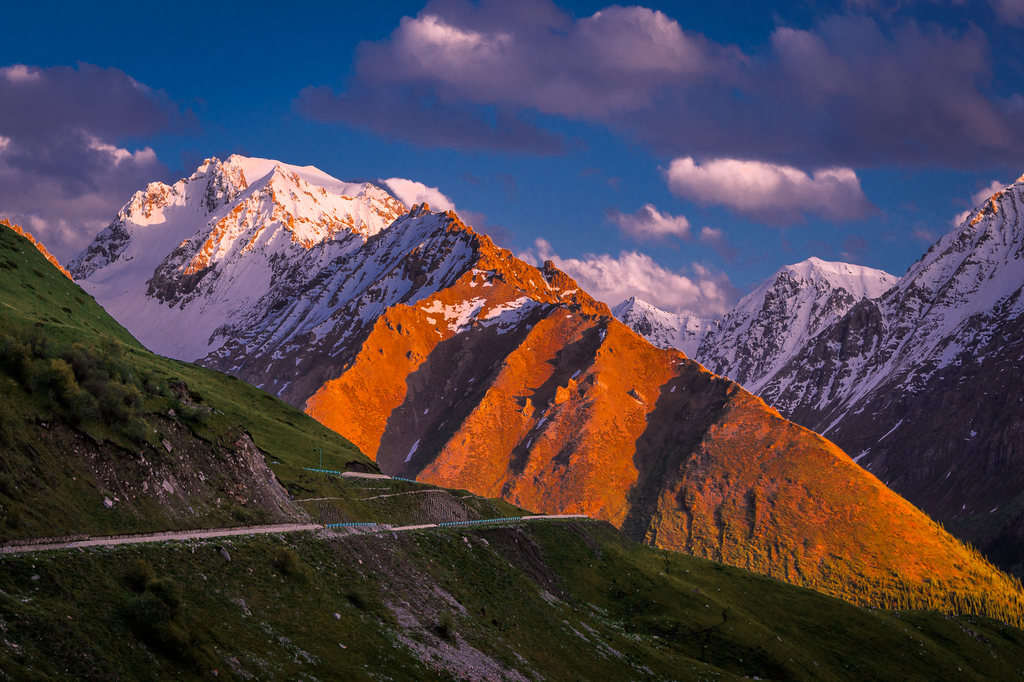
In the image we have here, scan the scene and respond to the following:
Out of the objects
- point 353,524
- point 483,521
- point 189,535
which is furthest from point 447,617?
point 483,521

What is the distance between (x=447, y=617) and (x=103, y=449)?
86.1ft

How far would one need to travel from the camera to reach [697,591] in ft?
390

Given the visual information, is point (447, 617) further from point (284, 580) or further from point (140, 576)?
point (140, 576)

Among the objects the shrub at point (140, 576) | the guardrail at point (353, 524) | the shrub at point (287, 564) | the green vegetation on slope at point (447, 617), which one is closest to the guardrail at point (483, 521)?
the green vegetation on slope at point (447, 617)

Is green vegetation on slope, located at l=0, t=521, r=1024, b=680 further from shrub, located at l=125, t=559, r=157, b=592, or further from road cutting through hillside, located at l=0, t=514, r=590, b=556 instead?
road cutting through hillside, located at l=0, t=514, r=590, b=556

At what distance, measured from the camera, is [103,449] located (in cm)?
6353

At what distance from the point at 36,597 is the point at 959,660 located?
411 feet

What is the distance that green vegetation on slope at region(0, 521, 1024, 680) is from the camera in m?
45.2

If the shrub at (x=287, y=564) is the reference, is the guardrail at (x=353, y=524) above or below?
above

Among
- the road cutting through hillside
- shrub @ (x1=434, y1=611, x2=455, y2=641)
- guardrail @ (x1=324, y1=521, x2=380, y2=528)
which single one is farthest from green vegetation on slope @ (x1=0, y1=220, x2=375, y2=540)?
shrub @ (x1=434, y1=611, x2=455, y2=641)

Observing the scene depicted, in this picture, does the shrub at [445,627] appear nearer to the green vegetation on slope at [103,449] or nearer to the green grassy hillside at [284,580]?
the green grassy hillside at [284,580]

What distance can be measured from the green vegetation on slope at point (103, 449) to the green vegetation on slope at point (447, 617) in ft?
19.2

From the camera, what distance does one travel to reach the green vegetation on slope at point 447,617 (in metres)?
45.2

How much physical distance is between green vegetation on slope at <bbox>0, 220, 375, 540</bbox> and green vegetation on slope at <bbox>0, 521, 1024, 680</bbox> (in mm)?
5867
